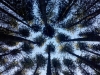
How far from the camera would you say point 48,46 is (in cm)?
1986

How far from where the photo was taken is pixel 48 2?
13.3 m

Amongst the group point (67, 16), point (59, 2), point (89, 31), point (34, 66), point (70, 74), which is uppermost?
point (59, 2)

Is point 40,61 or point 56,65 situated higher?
point 40,61

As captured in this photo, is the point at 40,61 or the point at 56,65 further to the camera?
the point at 56,65

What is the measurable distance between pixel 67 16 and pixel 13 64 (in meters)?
9.41

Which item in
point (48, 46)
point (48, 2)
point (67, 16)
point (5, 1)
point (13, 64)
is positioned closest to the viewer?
point (5, 1)

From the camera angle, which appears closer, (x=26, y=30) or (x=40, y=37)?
(x=26, y=30)

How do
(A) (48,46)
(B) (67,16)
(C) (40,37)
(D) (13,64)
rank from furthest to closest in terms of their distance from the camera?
(A) (48,46), (C) (40,37), (D) (13,64), (B) (67,16)

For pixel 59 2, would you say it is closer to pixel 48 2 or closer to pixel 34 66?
pixel 48 2

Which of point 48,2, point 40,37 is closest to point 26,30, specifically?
point 40,37

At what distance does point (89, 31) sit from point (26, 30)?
7534 mm

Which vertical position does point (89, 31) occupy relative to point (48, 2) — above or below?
below

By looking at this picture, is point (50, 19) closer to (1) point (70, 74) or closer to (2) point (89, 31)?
(2) point (89, 31)

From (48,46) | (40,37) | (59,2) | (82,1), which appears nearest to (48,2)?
(59,2)
